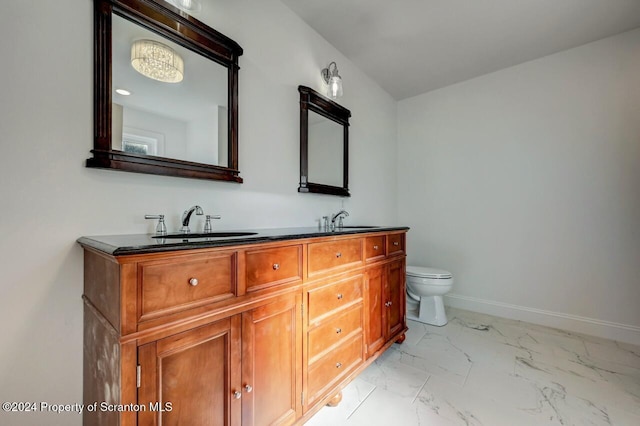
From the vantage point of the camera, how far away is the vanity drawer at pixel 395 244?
1952 mm

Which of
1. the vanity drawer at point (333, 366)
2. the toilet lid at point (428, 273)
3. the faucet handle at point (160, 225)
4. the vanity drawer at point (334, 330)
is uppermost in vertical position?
the faucet handle at point (160, 225)

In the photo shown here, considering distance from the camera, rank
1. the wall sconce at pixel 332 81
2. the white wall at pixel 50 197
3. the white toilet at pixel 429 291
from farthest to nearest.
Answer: the white toilet at pixel 429 291 → the wall sconce at pixel 332 81 → the white wall at pixel 50 197

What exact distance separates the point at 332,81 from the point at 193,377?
2.04m

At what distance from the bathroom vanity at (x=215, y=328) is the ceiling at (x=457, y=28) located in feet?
5.37

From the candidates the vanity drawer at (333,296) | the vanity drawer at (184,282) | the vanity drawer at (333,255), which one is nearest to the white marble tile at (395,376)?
the vanity drawer at (333,296)

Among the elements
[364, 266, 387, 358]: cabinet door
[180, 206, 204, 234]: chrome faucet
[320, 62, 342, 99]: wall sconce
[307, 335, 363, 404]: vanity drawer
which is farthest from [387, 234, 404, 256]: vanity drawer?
[180, 206, 204, 234]: chrome faucet

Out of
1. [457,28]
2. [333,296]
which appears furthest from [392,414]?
[457,28]

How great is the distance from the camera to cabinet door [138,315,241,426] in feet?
2.55

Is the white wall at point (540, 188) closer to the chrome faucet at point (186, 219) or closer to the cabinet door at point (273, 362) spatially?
the cabinet door at point (273, 362)

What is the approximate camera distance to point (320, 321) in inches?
52.9

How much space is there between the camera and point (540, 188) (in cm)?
249

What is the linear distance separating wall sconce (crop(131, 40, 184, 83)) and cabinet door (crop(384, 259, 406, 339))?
5.66ft

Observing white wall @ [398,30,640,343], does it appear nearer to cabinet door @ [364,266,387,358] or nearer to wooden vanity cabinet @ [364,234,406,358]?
wooden vanity cabinet @ [364,234,406,358]

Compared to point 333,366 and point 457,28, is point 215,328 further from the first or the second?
point 457,28
